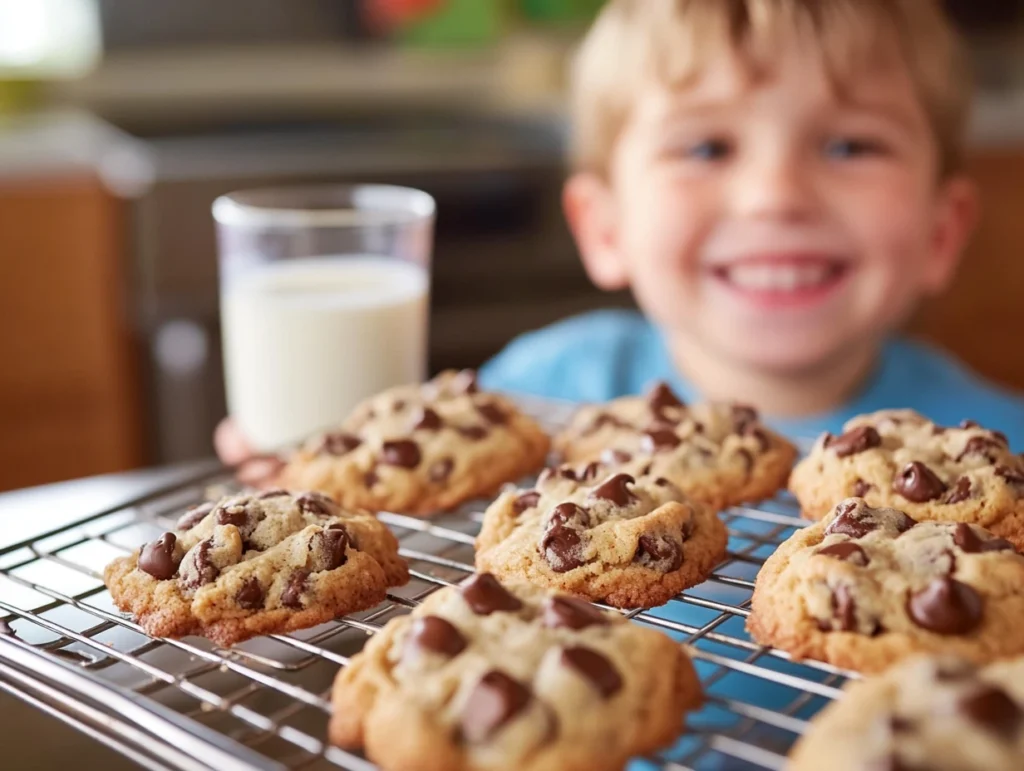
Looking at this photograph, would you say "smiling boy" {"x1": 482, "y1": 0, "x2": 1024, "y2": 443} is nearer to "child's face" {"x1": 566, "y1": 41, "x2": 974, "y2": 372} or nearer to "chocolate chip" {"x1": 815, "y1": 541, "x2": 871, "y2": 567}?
"child's face" {"x1": 566, "y1": 41, "x2": 974, "y2": 372}

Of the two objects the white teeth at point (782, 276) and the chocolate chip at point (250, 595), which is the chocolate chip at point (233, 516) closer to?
the chocolate chip at point (250, 595)

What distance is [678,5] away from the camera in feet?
6.27

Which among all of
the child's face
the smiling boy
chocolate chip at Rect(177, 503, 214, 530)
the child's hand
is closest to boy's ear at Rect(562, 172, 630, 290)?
the smiling boy

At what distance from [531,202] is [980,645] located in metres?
2.46

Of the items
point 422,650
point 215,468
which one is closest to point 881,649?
point 422,650

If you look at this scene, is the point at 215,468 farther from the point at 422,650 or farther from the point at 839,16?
the point at 839,16

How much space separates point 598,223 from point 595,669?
1467mm

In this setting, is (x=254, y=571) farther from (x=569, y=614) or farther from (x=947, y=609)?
(x=947, y=609)

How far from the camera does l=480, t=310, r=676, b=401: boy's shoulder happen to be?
91.9 inches

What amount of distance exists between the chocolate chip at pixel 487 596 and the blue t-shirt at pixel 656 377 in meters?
1.20

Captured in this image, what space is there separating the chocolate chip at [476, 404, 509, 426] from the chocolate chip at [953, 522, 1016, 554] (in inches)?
25.2

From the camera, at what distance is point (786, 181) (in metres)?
1.84

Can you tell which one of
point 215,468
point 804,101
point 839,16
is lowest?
point 215,468

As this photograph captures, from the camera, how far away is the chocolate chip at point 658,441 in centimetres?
142
